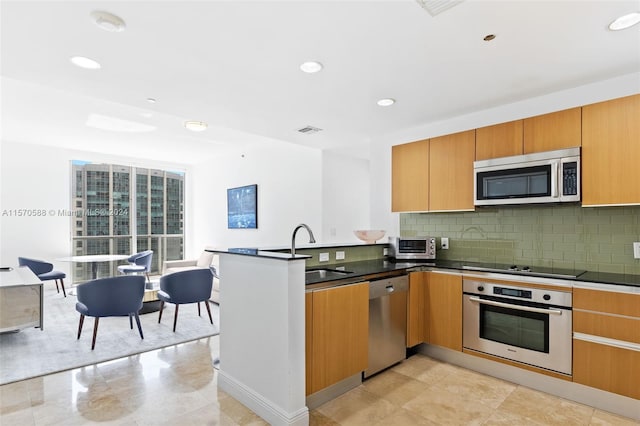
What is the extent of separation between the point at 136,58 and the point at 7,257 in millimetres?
5806

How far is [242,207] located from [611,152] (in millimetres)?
5330

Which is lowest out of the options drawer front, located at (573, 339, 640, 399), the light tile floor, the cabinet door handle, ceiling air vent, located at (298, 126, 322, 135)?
the light tile floor

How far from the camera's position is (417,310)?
125 inches

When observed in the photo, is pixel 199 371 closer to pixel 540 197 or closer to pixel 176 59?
pixel 176 59

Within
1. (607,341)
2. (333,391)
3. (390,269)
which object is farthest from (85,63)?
(607,341)

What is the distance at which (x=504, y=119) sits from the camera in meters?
3.29

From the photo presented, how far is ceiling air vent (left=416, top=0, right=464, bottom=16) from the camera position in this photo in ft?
5.65

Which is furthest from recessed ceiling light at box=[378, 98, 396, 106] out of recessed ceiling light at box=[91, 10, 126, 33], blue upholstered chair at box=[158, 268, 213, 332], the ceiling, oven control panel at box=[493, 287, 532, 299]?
blue upholstered chair at box=[158, 268, 213, 332]

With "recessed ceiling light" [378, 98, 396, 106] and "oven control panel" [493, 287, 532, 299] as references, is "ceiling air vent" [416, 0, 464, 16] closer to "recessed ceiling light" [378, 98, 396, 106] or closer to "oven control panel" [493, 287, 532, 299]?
"recessed ceiling light" [378, 98, 396, 106]

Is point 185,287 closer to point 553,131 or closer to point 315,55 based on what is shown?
point 315,55

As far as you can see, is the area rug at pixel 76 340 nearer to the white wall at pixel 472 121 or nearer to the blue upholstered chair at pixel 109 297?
the blue upholstered chair at pixel 109 297

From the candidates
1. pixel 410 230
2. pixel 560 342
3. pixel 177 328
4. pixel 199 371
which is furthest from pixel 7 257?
pixel 560 342

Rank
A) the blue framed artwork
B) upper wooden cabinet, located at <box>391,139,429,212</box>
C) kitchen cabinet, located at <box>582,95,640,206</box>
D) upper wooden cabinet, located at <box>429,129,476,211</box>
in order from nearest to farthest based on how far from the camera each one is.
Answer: kitchen cabinet, located at <box>582,95,640,206</box>, upper wooden cabinet, located at <box>429,129,476,211</box>, upper wooden cabinet, located at <box>391,139,429,212</box>, the blue framed artwork

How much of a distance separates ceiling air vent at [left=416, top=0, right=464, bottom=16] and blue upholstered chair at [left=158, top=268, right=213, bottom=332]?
3.66 metres
